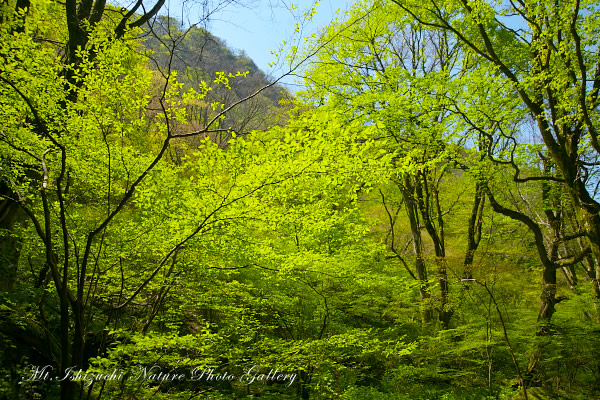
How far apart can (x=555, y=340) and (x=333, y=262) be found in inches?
163

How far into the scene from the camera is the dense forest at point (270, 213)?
364cm

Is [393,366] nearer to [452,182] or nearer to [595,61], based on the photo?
[452,182]

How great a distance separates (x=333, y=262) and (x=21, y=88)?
4286mm

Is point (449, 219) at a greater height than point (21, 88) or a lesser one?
lesser

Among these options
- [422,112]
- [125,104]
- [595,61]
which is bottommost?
[125,104]

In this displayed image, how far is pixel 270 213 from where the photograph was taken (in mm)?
3877

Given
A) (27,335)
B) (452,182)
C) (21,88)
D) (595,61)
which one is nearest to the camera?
(21,88)

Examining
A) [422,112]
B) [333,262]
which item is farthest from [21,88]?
[422,112]

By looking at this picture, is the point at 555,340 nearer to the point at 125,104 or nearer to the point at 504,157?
the point at 504,157

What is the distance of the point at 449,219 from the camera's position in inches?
413

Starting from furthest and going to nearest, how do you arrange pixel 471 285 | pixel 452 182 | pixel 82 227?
pixel 452 182, pixel 471 285, pixel 82 227

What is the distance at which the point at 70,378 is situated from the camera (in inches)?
128

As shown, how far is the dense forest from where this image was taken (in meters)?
3.64

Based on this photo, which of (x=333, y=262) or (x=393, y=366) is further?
(x=393, y=366)
